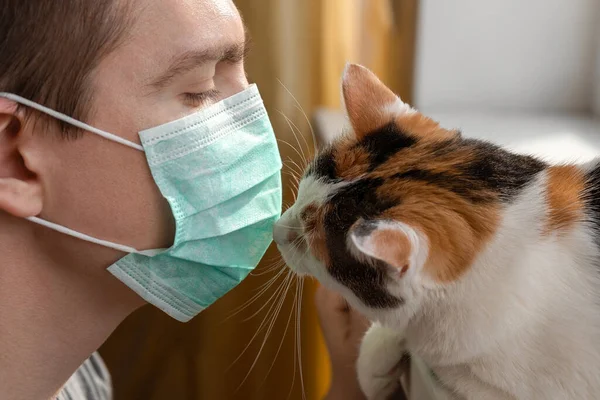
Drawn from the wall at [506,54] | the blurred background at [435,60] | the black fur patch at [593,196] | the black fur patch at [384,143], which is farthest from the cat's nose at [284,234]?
the wall at [506,54]

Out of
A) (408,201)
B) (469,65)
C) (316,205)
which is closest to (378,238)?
(408,201)

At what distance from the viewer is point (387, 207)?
703 millimetres

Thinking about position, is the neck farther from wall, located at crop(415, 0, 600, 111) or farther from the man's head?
wall, located at crop(415, 0, 600, 111)

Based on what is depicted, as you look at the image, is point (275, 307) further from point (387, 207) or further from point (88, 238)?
point (387, 207)

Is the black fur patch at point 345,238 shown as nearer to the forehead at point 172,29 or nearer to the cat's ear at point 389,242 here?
the cat's ear at point 389,242

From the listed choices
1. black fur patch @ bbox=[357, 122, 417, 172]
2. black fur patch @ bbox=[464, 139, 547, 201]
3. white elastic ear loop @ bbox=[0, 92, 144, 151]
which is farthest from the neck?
black fur patch @ bbox=[464, 139, 547, 201]

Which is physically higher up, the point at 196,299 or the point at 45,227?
the point at 45,227

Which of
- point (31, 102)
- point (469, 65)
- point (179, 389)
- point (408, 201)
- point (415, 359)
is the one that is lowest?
point (179, 389)

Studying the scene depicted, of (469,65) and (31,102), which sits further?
(469,65)

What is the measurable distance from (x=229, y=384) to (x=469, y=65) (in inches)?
42.9

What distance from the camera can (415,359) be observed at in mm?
872

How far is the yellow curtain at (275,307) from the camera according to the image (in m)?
1.50

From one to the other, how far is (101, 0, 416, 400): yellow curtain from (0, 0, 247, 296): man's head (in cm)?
49

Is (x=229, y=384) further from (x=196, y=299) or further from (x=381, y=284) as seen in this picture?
(x=381, y=284)
